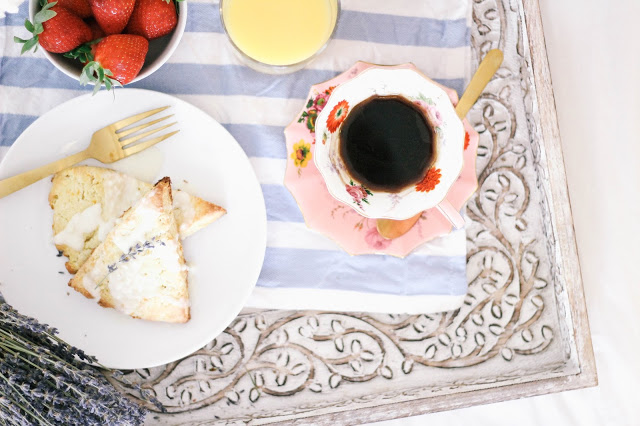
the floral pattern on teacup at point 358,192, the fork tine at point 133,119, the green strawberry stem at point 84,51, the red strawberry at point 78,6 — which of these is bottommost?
the floral pattern on teacup at point 358,192

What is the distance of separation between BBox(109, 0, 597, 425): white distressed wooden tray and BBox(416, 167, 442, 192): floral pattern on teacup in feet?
0.75

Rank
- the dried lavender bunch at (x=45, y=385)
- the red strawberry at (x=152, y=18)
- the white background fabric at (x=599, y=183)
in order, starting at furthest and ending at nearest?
the white background fabric at (x=599, y=183)
the red strawberry at (x=152, y=18)
the dried lavender bunch at (x=45, y=385)

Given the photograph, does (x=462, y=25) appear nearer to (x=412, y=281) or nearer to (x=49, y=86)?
(x=412, y=281)

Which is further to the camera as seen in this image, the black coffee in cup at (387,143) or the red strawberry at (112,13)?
the black coffee in cup at (387,143)

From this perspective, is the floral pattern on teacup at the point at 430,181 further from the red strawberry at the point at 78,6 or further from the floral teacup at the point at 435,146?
the red strawberry at the point at 78,6

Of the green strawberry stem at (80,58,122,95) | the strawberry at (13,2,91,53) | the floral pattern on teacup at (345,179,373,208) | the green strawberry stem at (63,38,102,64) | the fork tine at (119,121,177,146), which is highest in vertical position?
the strawberry at (13,2,91,53)

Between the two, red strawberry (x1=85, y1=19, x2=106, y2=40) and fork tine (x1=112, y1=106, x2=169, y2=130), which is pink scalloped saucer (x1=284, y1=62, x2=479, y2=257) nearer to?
fork tine (x1=112, y1=106, x2=169, y2=130)

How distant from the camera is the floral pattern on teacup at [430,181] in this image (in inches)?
41.7

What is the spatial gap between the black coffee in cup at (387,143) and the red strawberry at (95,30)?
1.61ft

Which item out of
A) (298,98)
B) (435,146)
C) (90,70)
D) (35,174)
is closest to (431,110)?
(435,146)

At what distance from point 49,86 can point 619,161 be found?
132cm

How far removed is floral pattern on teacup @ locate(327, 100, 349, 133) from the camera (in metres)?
1.06

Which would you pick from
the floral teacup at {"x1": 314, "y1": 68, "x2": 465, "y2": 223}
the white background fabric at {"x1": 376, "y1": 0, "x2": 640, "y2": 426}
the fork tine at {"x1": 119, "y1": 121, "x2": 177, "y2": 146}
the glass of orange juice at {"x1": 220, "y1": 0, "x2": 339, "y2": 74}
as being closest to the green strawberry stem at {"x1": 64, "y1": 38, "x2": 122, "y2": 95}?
the fork tine at {"x1": 119, "y1": 121, "x2": 177, "y2": 146}

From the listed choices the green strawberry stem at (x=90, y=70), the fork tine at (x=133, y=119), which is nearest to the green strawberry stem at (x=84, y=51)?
the green strawberry stem at (x=90, y=70)
